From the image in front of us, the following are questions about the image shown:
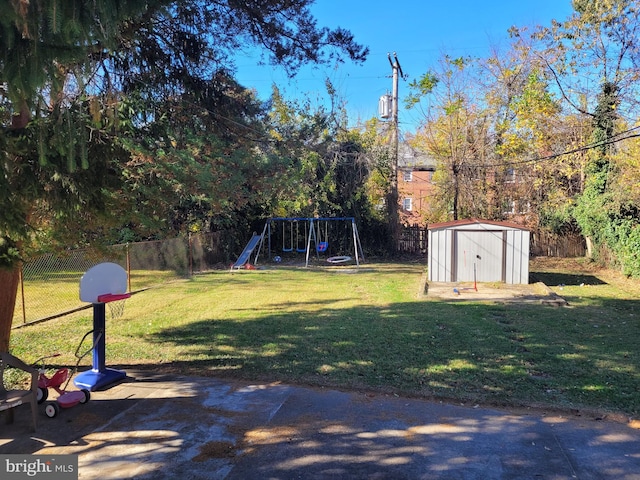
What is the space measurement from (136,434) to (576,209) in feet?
64.9

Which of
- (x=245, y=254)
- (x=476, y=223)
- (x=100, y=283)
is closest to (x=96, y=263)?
(x=100, y=283)

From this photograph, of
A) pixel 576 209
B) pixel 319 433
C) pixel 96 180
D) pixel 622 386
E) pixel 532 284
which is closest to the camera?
pixel 319 433

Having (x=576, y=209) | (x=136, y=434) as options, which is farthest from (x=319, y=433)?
(x=576, y=209)

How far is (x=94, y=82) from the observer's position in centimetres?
646

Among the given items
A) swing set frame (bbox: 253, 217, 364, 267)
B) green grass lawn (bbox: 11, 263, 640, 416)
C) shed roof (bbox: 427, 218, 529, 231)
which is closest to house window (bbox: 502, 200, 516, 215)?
swing set frame (bbox: 253, 217, 364, 267)

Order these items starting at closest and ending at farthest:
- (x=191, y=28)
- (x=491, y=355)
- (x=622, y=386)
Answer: (x=622, y=386) < (x=491, y=355) < (x=191, y=28)

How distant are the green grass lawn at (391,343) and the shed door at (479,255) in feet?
7.05

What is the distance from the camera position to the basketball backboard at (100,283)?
482 centimetres

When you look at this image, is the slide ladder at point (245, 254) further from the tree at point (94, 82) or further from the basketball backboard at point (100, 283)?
the basketball backboard at point (100, 283)

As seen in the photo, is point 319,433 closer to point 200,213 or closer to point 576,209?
point 200,213

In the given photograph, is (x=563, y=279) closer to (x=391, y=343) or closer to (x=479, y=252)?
(x=479, y=252)

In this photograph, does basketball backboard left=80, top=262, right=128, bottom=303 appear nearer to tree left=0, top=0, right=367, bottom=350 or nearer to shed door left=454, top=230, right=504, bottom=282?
tree left=0, top=0, right=367, bottom=350

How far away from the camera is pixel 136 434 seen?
3889 millimetres

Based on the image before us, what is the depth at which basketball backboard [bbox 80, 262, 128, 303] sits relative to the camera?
482cm
